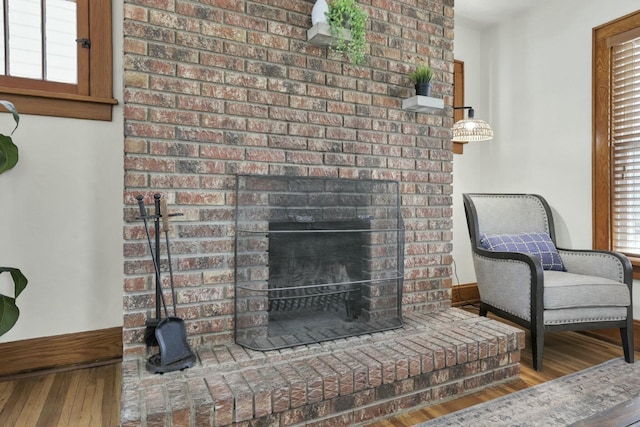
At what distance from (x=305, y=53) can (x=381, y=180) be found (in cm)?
82

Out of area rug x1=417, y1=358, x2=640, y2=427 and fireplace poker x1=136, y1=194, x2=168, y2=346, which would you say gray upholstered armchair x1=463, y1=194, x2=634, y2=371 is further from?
fireplace poker x1=136, y1=194, x2=168, y2=346

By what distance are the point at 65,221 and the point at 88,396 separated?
0.91 meters

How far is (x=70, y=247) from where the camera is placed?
2045mm

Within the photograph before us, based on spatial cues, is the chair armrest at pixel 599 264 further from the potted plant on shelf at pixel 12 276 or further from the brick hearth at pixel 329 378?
the potted plant on shelf at pixel 12 276

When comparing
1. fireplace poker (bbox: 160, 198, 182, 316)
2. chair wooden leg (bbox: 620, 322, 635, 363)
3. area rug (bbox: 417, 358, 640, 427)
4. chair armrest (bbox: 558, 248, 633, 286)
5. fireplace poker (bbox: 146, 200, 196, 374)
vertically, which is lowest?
area rug (bbox: 417, 358, 640, 427)

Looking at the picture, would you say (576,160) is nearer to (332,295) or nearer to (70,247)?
(332,295)

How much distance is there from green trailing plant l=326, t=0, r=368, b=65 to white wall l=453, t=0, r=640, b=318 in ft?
6.15

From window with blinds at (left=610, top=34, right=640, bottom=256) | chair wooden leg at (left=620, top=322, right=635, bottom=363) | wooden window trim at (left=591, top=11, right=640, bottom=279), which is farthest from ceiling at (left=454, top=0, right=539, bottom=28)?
chair wooden leg at (left=620, top=322, right=635, bottom=363)

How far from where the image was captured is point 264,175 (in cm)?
191

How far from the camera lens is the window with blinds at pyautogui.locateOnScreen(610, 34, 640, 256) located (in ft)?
8.52

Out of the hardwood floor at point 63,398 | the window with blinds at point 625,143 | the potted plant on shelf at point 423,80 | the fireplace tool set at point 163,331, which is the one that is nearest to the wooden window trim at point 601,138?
the window with blinds at point 625,143

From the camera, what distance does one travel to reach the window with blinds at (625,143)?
260cm

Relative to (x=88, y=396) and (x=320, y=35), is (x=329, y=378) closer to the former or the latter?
(x=88, y=396)

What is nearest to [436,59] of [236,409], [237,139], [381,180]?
[381,180]
